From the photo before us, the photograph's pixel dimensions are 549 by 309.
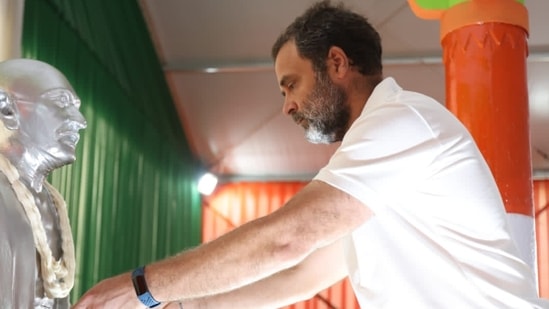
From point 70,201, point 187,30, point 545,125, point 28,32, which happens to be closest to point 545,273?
point 545,125

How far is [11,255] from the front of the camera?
1570 millimetres

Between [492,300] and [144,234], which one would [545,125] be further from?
[492,300]

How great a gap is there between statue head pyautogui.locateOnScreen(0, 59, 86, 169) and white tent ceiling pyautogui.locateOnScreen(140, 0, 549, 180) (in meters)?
3.81

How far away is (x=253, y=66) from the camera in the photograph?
6250 mm

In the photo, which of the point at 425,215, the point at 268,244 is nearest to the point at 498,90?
the point at 425,215

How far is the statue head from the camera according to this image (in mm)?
1726

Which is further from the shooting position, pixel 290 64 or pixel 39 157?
pixel 290 64

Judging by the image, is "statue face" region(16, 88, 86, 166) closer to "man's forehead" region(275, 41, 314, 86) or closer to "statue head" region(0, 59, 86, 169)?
"statue head" region(0, 59, 86, 169)

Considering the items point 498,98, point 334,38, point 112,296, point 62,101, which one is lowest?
point 112,296

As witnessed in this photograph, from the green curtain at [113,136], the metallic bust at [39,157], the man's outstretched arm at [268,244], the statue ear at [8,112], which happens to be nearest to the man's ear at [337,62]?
the man's outstretched arm at [268,244]

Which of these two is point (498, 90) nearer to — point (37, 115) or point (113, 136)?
point (37, 115)

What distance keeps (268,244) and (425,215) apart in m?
0.32

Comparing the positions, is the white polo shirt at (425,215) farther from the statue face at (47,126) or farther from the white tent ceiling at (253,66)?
the white tent ceiling at (253,66)

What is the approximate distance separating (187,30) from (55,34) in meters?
1.71
